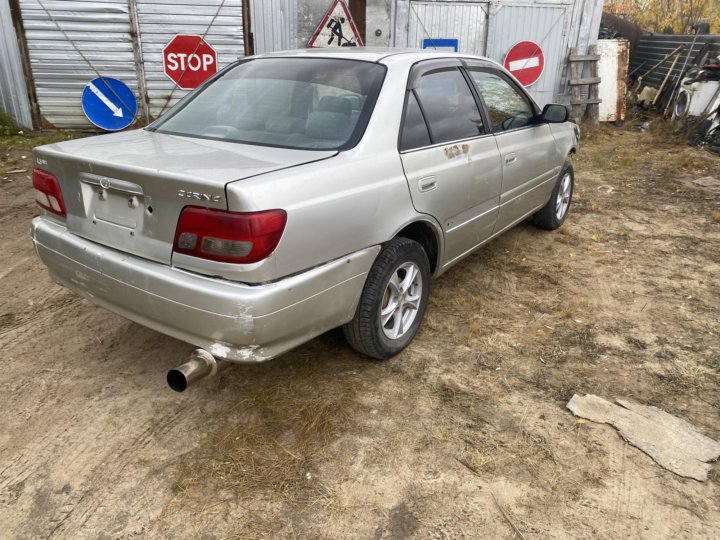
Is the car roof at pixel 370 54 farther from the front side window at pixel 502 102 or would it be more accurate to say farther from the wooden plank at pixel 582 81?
the wooden plank at pixel 582 81

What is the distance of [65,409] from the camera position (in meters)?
2.81

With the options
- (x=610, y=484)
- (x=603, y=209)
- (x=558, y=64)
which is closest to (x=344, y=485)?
(x=610, y=484)

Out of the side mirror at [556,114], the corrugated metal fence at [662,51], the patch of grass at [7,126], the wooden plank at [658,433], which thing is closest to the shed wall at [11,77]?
the patch of grass at [7,126]

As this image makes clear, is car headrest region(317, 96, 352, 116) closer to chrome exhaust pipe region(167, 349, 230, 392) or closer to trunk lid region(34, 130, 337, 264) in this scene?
trunk lid region(34, 130, 337, 264)

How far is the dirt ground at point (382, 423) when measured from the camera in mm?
2234

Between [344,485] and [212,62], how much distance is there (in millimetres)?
8311

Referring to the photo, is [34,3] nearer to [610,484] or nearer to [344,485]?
[344,485]

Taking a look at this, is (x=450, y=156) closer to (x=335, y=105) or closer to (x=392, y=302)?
(x=335, y=105)

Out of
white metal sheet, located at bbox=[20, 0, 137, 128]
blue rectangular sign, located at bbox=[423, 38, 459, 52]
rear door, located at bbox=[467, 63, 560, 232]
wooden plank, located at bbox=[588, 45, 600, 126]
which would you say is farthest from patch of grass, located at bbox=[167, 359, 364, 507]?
wooden plank, located at bbox=[588, 45, 600, 126]

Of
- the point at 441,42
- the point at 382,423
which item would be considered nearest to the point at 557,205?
the point at 382,423

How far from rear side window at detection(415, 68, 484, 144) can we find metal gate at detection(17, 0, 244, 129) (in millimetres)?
6516

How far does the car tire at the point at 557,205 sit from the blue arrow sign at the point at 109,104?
21.8 ft

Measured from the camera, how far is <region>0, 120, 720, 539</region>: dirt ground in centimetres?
223

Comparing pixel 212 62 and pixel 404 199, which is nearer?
pixel 404 199
